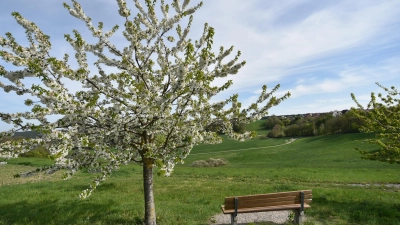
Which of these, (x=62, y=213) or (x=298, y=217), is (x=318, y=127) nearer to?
(x=298, y=217)

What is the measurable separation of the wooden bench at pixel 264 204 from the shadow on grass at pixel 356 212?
3.40ft

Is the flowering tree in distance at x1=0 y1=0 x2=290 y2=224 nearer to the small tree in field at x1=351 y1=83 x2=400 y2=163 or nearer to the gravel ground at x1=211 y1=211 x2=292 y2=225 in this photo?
the gravel ground at x1=211 y1=211 x2=292 y2=225

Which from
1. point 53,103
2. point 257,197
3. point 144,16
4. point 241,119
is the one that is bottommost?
point 257,197

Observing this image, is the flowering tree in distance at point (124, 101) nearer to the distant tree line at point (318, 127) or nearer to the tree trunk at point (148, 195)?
the tree trunk at point (148, 195)

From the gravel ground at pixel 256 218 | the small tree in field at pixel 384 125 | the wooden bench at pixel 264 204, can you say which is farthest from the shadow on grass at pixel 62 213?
the small tree in field at pixel 384 125

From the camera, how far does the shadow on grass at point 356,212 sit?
8617 millimetres

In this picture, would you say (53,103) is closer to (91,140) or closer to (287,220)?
(91,140)

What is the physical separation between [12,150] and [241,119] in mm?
5572

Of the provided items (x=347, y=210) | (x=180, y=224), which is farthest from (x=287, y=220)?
(x=180, y=224)

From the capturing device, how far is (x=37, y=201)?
11727 mm

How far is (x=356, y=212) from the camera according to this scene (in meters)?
9.34

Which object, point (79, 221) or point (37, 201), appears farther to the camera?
point (37, 201)

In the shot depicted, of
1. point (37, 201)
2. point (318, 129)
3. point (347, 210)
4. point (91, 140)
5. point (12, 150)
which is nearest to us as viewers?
point (12, 150)

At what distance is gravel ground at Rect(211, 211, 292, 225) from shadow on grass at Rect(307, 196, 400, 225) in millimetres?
1059
